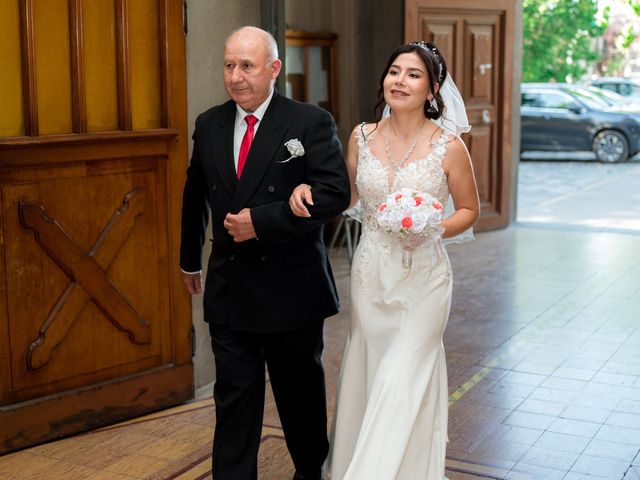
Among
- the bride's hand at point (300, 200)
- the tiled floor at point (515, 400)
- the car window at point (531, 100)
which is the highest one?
the bride's hand at point (300, 200)

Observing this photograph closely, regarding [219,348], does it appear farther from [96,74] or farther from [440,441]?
[96,74]

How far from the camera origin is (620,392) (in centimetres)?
587

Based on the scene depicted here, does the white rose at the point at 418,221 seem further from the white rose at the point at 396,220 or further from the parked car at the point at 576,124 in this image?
the parked car at the point at 576,124

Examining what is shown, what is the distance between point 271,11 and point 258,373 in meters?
2.49

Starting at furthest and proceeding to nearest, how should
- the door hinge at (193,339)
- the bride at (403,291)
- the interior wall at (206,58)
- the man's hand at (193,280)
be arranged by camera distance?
1. the door hinge at (193,339)
2. the interior wall at (206,58)
3. the man's hand at (193,280)
4. the bride at (403,291)

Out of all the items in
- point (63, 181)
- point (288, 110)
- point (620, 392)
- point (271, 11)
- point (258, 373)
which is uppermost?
point (271, 11)

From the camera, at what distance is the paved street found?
1273 cm

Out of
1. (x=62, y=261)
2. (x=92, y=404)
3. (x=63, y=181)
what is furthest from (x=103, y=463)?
(x=63, y=181)

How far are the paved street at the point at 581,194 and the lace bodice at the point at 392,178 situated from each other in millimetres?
7976

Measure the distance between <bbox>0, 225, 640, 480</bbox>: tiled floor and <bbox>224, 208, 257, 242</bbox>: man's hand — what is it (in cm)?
123

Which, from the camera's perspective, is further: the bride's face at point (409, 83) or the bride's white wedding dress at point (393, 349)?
the bride's face at point (409, 83)

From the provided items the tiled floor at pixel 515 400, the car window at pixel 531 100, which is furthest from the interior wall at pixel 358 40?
the car window at pixel 531 100

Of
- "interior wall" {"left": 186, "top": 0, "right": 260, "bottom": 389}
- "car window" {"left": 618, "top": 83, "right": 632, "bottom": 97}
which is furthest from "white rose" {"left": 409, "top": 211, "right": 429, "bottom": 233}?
"car window" {"left": 618, "top": 83, "right": 632, "bottom": 97}

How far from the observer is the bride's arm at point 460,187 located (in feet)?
13.4
